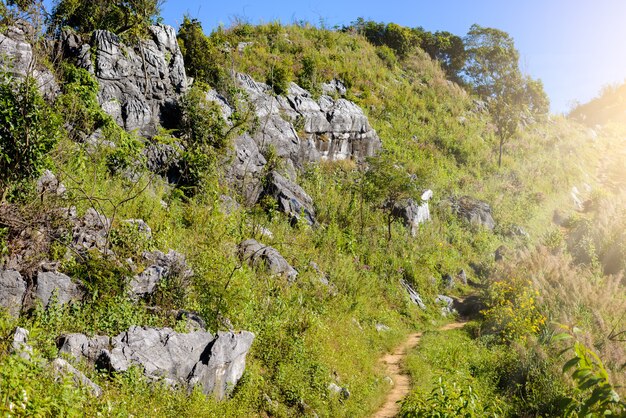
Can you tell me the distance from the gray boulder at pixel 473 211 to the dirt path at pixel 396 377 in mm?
11798

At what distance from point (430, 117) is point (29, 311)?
98.5 ft

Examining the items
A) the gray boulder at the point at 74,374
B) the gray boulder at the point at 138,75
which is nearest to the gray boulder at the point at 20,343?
the gray boulder at the point at 74,374

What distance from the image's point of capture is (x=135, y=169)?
13227 millimetres

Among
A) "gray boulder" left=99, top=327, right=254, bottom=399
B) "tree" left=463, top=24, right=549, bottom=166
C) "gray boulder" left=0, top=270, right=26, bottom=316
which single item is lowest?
"gray boulder" left=99, top=327, right=254, bottom=399

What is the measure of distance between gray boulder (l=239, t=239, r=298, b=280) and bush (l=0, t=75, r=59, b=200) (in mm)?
5469

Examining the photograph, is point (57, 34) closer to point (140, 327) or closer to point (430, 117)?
point (140, 327)

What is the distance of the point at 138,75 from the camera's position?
15422 mm

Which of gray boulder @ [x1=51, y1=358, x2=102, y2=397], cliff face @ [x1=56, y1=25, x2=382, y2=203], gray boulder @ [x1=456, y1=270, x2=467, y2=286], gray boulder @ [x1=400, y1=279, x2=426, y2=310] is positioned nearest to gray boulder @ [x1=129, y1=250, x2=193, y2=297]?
gray boulder @ [x1=51, y1=358, x2=102, y2=397]

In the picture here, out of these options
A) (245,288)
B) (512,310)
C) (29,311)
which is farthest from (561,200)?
(29,311)

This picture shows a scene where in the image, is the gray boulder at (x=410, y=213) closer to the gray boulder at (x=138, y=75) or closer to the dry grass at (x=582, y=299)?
the dry grass at (x=582, y=299)

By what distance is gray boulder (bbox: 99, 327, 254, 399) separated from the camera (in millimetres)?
7000

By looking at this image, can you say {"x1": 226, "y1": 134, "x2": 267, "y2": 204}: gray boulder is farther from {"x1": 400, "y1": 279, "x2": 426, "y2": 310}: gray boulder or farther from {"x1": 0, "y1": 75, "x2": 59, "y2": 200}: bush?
{"x1": 0, "y1": 75, "x2": 59, "y2": 200}: bush

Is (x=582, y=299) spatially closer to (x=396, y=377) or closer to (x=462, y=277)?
(x=462, y=277)

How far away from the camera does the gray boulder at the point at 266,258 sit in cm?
1199
